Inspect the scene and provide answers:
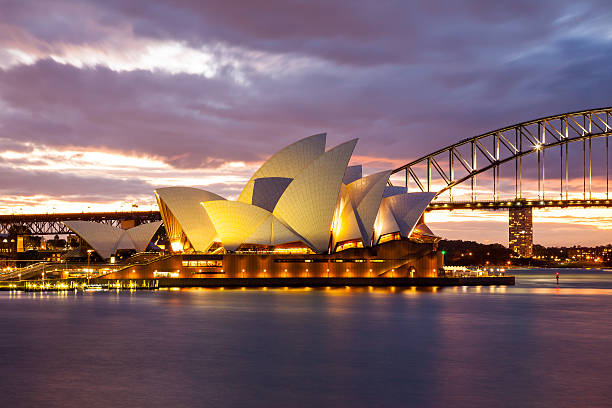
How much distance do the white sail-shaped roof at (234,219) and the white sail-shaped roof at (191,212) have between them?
355 cm

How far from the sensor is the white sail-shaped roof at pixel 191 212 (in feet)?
274

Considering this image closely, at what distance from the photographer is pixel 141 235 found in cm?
10444

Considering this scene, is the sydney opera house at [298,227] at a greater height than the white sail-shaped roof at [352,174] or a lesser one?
lesser

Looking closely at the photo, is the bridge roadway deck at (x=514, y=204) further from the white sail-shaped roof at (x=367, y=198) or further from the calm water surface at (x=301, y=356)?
the calm water surface at (x=301, y=356)

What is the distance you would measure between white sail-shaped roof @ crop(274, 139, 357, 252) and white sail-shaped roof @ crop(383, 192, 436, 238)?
10266mm

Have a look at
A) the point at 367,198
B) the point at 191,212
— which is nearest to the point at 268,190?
the point at 191,212

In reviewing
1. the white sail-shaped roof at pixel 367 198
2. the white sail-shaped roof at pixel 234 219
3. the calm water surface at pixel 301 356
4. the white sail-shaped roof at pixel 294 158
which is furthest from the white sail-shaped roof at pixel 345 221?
the calm water surface at pixel 301 356

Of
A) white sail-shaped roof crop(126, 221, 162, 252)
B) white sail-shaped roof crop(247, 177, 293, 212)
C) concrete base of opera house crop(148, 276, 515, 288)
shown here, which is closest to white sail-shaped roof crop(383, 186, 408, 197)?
concrete base of opera house crop(148, 276, 515, 288)

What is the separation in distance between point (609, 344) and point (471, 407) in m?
17.1

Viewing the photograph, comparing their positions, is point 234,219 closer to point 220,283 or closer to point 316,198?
point 220,283

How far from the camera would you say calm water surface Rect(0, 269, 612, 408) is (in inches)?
847

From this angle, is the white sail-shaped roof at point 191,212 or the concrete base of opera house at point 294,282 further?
the white sail-shaped roof at point 191,212

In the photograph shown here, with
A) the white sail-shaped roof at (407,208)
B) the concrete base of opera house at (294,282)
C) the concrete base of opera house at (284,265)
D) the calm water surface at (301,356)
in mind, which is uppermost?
the white sail-shaped roof at (407,208)

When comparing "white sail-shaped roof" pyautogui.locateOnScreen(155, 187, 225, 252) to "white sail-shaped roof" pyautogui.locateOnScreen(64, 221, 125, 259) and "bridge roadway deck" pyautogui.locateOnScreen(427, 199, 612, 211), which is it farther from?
"bridge roadway deck" pyautogui.locateOnScreen(427, 199, 612, 211)
